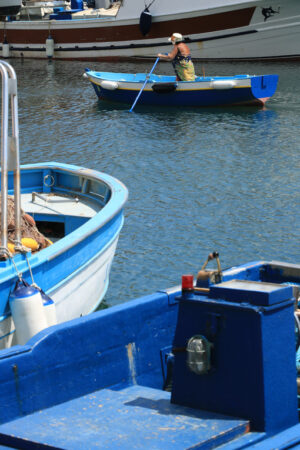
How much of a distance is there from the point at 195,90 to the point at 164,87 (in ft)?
2.81

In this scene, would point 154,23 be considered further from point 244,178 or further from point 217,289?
point 217,289

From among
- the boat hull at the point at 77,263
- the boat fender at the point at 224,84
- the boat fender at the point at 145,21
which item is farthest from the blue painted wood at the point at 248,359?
the boat fender at the point at 145,21

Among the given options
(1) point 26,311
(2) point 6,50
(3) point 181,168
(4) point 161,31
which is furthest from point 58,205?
(2) point 6,50

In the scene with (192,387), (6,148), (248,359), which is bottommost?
(192,387)

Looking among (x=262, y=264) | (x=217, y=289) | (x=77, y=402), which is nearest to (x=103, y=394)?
(x=77, y=402)

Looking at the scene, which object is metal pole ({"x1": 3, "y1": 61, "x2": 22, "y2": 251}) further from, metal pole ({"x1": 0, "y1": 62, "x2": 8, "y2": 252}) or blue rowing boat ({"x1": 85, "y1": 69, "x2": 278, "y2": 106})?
blue rowing boat ({"x1": 85, "y1": 69, "x2": 278, "y2": 106})

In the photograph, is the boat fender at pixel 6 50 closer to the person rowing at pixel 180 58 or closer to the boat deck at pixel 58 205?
the person rowing at pixel 180 58

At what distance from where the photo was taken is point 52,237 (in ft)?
29.9

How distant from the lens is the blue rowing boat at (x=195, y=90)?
20.4 m

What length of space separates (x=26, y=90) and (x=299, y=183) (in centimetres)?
1382

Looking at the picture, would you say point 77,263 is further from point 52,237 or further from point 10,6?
point 10,6

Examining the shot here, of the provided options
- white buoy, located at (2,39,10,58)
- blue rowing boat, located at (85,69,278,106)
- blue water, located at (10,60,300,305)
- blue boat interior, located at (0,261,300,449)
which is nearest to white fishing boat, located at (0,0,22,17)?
blue water, located at (10,60,300,305)

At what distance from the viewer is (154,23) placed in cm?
3180

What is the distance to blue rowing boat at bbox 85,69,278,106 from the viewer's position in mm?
20391
